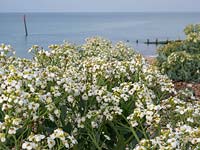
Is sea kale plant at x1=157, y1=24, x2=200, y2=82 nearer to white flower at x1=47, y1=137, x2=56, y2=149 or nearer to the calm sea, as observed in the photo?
white flower at x1=47, y1=137, x2=56, y2=149

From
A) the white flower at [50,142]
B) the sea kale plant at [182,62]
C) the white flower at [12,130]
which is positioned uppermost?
the white flower at [12,130]

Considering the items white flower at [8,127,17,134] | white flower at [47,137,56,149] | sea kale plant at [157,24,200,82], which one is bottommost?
sea kale plant at [157,24,200,82]

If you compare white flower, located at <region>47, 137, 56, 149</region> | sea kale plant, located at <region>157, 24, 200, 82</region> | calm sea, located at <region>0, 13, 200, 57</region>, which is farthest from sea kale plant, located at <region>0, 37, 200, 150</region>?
calm sea, located at <region>0, 13, 200, 57</region>

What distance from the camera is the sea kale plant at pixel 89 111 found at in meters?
2.19

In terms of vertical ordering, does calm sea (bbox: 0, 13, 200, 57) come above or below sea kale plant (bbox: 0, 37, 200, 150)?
below

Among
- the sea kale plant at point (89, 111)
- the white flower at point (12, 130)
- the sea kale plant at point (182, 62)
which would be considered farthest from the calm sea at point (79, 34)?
the white flower at point (12, 130)

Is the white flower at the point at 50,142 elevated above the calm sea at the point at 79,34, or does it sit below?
above

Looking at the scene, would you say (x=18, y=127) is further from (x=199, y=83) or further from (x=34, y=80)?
(x=199, y=83)

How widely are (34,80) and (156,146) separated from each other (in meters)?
0.81

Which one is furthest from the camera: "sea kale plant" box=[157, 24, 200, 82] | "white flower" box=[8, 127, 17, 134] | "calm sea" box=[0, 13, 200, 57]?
"calm sea" box=[0, 13, 200, 57]

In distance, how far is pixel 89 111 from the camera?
2.59m

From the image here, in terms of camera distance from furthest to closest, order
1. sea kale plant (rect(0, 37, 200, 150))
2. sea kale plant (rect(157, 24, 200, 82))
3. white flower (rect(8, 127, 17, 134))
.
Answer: sea kale plant (rect(157, 24, 200, 82)) < sea kale plant (rect(0, 37, 200, 150)) < white flower (rect(8, 127, 17, 134))

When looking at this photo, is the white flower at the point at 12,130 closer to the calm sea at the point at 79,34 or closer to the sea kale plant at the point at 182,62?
the sea kale plant at the point at 182,62

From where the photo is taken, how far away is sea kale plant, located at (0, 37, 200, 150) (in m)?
→ 2.19
